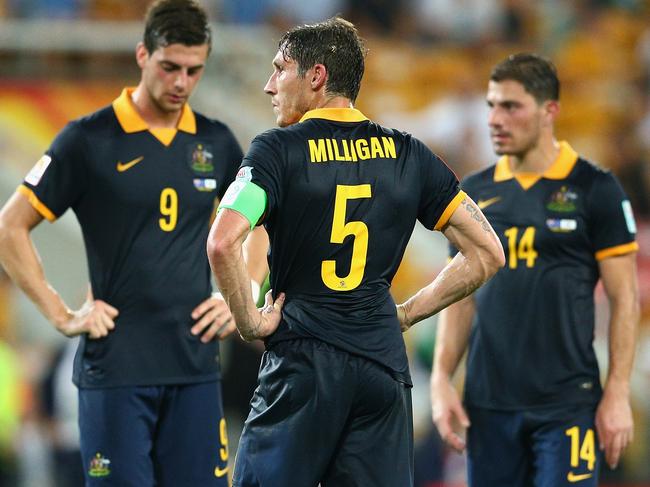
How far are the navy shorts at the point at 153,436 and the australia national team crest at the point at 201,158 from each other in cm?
95

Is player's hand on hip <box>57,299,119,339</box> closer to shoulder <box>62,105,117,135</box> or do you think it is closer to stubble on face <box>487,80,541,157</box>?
shoulder <box>62,105,117,135</box>

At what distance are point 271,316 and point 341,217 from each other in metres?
0.42

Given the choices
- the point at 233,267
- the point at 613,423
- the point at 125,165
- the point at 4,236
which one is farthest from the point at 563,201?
the point at 4,236

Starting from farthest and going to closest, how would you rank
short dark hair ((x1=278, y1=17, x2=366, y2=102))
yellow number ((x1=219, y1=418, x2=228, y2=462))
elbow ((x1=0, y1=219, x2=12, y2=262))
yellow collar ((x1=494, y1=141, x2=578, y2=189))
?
1. yellow collar ((x1=494, y1=141, x2=578, y2=189))
2. yellow number ((x1=219, y1=418, x2=228, y2=462))
3. elbow ((x1=0, y1=219, x2=12, y2=262))
4. short dark hair ((x1=278, y1=17, x2=366, y2=102))

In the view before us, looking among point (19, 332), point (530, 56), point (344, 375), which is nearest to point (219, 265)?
point (344, 375)

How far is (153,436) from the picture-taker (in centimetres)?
522

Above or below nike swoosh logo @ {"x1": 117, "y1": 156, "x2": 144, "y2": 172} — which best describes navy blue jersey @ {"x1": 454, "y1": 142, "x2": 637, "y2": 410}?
below

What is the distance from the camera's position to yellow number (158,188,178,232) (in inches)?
204

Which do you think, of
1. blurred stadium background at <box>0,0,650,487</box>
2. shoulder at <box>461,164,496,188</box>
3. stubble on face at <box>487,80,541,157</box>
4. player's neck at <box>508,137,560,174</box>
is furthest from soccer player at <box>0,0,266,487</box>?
blurred stadium background at <box>0,0,650,487</box>

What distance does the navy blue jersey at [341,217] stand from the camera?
13.2ft

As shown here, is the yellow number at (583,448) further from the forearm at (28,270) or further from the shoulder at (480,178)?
the forearm at (28,270)

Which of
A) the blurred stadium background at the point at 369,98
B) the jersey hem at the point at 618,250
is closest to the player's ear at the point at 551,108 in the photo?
the jersey hem at the point at 618,250

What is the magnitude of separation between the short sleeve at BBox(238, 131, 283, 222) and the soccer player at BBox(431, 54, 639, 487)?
1.77 metres

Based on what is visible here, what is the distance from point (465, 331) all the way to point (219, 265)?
81.3 inches
